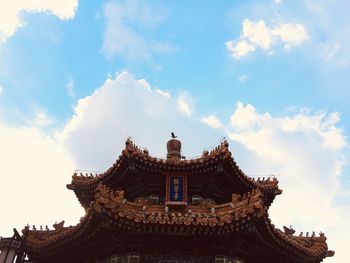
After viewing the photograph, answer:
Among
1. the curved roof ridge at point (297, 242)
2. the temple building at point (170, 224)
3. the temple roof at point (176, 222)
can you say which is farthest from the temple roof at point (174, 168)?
the curved roof ridge at point (297, 242)

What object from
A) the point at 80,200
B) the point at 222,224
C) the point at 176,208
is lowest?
the point at 222,224

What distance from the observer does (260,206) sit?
Result: 1276 centimetres

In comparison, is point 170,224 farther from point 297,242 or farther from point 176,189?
point 297,242

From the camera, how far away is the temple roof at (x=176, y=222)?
12.8 m

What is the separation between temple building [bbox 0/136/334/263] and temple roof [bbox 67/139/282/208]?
0.04 metres

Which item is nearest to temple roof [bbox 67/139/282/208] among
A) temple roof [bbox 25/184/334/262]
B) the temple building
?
the temple building

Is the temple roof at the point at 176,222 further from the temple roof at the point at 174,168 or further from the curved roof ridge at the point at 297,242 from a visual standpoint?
the temple roof at the point at 174,168

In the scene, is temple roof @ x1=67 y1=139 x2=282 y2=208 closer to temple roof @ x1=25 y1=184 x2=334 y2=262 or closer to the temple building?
the temple building

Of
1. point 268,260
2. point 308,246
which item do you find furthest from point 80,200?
point 308,246

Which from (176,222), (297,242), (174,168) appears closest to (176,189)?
(174,168)

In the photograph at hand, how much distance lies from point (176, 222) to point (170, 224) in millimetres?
210

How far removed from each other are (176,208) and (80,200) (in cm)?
580

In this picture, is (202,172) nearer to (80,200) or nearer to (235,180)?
(235,180)

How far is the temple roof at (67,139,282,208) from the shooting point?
15.6 m
